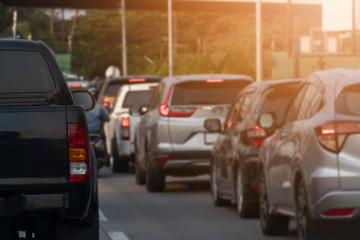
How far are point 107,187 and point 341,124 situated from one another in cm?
1005

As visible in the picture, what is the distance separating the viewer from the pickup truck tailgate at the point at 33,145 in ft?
23.5

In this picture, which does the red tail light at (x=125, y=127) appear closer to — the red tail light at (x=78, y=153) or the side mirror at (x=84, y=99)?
the side mirror at (x=84, y=99)

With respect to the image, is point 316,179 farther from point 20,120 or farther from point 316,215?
point 20,120

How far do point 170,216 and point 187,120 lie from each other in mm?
3308

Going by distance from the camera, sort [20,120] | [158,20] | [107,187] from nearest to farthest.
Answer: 1. [20,120]
2. [107,187]
3. [158,20]

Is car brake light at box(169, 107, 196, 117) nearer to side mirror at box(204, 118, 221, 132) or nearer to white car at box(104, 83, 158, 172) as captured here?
side mirror at box(204, 118, 221, 132)

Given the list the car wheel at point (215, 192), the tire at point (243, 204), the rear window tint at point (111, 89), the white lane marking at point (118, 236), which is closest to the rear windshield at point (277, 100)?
the tire at point (243, 204)

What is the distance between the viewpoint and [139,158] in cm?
1870

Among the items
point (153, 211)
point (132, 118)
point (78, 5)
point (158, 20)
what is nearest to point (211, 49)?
point (158, 20)

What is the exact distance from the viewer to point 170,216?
13617 mm

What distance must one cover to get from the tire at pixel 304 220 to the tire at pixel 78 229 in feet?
7.35

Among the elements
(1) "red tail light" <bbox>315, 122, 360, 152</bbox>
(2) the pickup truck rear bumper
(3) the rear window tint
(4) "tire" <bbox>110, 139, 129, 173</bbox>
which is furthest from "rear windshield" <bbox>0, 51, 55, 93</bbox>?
(3) the rear window tint

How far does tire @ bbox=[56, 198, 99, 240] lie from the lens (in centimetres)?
743

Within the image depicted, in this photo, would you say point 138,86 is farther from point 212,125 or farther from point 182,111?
point 212,125
